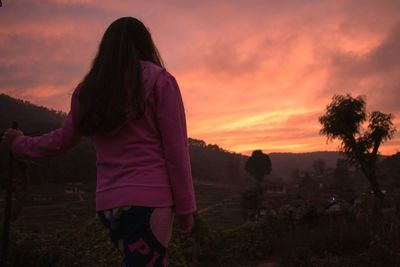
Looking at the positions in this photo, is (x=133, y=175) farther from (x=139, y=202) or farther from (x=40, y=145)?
(x=40, y=145)

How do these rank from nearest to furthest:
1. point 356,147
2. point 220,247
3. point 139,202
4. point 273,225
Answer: point 139,202 < point 220,247 < point 273,225 < point 356,147

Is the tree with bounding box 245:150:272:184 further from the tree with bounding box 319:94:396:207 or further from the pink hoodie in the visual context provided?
the pink hoodie

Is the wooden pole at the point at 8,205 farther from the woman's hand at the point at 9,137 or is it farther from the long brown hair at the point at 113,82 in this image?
the long brown hair at the point at 113,82

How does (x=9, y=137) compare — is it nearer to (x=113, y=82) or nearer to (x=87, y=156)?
(x=113, y=82)

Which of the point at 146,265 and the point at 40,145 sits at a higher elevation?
the point at 40,145

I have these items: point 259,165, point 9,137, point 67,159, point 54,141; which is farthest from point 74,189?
point 259,165

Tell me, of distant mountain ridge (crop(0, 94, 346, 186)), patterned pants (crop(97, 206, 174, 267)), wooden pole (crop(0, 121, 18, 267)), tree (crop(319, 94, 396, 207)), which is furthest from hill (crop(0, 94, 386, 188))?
tree (crop(319, 94, 396, 207))

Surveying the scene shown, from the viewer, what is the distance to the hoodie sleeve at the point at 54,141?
197 cm

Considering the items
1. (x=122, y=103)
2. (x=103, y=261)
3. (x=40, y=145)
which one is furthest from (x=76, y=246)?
(x=122, y=103)

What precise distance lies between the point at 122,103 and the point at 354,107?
21303mm

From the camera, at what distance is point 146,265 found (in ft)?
5.80

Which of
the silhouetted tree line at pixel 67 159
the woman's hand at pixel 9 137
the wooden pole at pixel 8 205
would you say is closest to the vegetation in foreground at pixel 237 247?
the silhouetted tree line at pixel 67 159

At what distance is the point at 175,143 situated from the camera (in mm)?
1828

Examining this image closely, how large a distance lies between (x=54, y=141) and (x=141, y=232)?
64 cm
